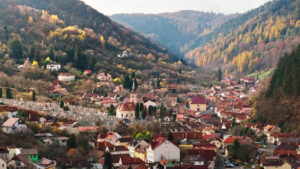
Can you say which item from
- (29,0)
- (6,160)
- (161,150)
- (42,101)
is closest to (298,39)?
(29,0)

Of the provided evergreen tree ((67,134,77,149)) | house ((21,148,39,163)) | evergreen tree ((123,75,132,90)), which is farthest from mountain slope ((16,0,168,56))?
house ((21,148,39,163))

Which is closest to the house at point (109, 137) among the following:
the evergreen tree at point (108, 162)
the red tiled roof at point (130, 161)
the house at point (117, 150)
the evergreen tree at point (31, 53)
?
the house at point (117, 150)

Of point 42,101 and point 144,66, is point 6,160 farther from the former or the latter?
point 144,66

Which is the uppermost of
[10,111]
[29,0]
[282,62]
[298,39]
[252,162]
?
[29,0]

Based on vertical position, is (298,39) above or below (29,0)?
below

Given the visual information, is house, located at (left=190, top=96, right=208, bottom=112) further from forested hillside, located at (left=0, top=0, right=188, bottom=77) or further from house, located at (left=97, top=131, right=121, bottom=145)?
house, located at (left=97, top=131, right=121, bottom=145)

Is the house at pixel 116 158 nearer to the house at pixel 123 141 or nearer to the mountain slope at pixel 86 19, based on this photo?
the house at pixel 123 141

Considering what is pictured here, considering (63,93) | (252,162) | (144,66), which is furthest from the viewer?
(144,66)
